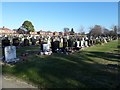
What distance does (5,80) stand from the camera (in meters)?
11.6

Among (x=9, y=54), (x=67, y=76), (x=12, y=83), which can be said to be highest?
(x=9, y=54)

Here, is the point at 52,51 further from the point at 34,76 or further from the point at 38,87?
the point at 38,87

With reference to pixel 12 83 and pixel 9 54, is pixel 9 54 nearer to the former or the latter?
pixel 9 54

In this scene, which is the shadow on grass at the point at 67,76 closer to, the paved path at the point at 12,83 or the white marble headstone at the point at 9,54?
the paved path at the point at 12,83

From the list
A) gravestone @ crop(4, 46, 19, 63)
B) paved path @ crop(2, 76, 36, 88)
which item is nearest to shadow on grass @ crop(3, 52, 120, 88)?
paved path @ crop(2, 76, 36, 88)

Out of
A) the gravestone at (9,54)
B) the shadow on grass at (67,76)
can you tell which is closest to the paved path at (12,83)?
the shadow on grass at (67,76)

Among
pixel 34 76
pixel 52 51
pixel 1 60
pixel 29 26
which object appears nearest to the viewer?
pixel 34 76

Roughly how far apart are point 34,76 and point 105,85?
3745 millimetres

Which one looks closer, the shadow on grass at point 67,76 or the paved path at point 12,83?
the paved path at point 12,83

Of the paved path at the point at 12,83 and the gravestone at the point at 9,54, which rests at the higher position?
the gravestone at the point at 9,54

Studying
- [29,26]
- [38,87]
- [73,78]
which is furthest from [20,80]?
[29,26]

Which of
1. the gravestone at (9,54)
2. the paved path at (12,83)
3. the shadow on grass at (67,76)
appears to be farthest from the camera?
the gravestone at (9,54)

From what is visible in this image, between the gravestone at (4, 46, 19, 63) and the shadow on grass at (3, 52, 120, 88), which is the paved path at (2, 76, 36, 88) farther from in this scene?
the gravestone at (4, 46, 19, 63)

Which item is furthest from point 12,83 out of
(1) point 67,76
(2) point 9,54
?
(2) point 9,54
